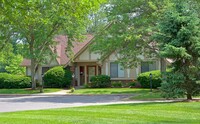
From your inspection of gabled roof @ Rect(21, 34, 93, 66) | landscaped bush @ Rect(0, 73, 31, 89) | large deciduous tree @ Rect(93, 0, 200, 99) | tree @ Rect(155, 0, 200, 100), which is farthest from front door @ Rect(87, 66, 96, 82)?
tree @ Rect(155, 0, 200, 100)

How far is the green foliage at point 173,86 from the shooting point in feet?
62.0

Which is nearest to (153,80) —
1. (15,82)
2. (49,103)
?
(49,103)

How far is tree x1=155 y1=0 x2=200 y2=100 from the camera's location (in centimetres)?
1889

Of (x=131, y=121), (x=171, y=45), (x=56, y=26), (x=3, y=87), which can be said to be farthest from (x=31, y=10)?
(x=3, y=87)

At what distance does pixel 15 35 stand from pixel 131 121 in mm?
27031

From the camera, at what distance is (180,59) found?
19.5m

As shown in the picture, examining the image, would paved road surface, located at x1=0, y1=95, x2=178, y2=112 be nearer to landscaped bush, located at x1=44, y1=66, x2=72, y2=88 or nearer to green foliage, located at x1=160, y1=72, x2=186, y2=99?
green foliage, located at x1=160, y1=72, x2=186, y2=99

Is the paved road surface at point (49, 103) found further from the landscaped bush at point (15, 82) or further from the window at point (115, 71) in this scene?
the window at point (115, 71)

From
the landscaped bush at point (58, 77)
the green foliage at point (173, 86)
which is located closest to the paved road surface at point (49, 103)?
the green foliage at point (173, 86)

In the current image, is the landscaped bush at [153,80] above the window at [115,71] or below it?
below

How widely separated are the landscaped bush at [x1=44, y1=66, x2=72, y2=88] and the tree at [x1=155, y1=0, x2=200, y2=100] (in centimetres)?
1868

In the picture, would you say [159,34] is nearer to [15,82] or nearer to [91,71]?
[91,71]

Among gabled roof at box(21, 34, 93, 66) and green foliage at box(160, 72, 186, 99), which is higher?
gabled roof at box(21, 34, 93, 66)

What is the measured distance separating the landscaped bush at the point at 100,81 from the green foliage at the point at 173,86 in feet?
55.8
